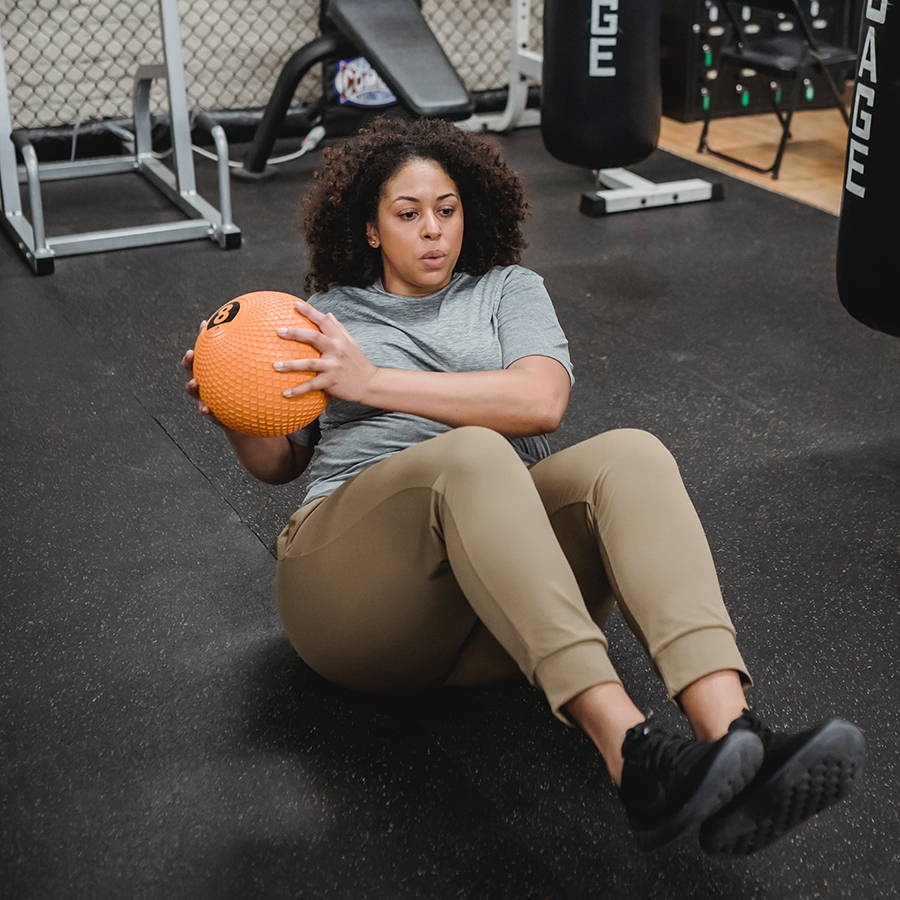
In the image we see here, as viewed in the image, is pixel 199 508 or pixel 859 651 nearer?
pixel 859 651

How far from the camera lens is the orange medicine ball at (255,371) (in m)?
1.51

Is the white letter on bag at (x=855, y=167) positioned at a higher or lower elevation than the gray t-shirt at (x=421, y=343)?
higher

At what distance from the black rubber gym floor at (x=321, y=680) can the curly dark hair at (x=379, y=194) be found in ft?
2.07

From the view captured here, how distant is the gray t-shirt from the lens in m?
1.67

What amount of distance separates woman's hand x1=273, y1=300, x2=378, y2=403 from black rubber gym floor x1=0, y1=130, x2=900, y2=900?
1.73 feet

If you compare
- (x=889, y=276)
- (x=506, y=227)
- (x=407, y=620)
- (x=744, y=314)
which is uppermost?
(x=506, y=227)

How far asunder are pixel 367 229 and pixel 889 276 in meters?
1.05

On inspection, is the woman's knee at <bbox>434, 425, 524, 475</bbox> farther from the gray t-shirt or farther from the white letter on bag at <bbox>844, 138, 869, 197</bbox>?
the white letter on bag at <bbox>844, 138, 869, 197</bbox>

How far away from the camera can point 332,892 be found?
1.45m

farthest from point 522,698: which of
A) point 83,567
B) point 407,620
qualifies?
point 83,567

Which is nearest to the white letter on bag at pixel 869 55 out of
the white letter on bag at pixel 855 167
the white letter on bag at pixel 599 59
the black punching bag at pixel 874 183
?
the black punching bag at pixel 874 183

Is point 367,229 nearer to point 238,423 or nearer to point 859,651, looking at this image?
point 238,423

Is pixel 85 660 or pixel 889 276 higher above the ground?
pixel 889 276

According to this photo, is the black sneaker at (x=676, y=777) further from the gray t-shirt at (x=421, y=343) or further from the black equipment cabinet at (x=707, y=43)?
the black equipment cabinet at (x=707, y=43)
